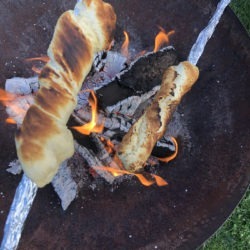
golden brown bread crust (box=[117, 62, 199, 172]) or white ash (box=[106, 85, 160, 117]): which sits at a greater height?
golden brown bread crust (box=[117, 62, 199, 172])

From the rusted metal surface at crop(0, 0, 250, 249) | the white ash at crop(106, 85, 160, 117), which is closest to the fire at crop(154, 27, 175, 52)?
the rusted metal surface at crop(0, 0, 250, 249)

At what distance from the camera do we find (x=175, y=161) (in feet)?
6.25

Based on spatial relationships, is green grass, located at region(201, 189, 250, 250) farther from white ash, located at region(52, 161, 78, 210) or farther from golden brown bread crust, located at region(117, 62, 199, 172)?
golden brown bread crust, located at region(117, 62, 199, 172)

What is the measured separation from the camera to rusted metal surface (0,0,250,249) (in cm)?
174

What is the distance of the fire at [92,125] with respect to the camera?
5.90 feet

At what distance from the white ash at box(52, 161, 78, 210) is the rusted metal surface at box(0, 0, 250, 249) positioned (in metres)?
0.03

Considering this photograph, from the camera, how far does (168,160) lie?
191cm

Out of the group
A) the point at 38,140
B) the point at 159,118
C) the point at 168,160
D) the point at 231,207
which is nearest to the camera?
the point at 38,140

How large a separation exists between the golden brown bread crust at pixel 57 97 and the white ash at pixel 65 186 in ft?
2.02

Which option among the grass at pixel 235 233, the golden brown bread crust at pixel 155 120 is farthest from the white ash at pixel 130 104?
the grass at pixel 235 233

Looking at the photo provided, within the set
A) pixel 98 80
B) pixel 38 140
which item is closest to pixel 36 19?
pixel 98 80

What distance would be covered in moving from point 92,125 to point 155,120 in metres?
0.49

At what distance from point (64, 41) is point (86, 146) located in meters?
0.80

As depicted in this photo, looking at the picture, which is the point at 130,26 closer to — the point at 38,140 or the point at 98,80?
the point at 98,80
